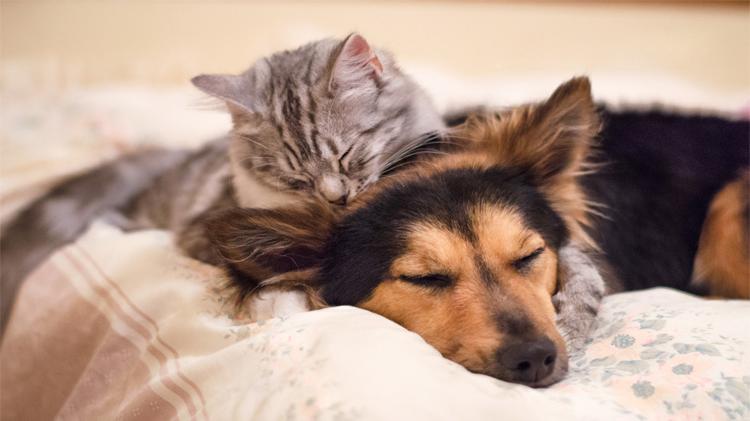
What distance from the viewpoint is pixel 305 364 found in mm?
1003

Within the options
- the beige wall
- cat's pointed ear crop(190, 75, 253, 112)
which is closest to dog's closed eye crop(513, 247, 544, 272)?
cat's pointed ear crop(190, 75, 253, 112)

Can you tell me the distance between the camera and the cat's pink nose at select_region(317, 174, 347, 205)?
4.99 feet

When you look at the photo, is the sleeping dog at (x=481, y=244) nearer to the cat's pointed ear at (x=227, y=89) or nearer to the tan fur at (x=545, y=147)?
the tan fur at (x=545, y=147)

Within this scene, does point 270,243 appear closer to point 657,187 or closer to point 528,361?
point 528,361

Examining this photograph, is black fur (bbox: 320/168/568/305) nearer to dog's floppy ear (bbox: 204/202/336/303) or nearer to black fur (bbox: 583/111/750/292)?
dog's floppy ear (bbox: 204/202/336/303)

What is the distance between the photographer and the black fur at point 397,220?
4.28 feet

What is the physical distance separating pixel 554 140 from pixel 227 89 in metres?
0.86

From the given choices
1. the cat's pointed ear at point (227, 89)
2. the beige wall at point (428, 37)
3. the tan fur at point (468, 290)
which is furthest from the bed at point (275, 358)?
the beige wall at point (428, 37)

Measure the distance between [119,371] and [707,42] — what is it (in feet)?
14.7

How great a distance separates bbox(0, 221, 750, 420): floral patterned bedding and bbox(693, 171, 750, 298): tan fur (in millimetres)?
519

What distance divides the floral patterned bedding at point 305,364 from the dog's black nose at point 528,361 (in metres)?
0.04

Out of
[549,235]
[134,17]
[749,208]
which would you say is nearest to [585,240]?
[549,235]

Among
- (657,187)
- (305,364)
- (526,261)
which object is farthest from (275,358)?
(657,187)

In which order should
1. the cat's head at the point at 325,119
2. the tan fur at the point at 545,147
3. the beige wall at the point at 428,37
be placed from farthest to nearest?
the beige wall at the point at 428,37, the cat's head at the point at 325,119, the tan fur at the point at 545,147
